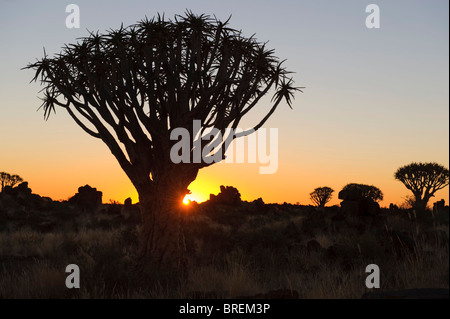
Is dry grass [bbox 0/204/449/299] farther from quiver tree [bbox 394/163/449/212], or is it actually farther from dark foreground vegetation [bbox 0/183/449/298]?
quiver tree [bbox 394/163/449/212]

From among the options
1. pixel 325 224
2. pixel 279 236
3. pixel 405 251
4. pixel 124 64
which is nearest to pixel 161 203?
pixel 124 64

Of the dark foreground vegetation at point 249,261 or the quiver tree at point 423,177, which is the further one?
the quiver tree at point 423,177

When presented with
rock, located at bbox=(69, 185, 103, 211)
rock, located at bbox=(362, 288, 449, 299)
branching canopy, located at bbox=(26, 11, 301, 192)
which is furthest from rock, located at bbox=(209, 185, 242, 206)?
rock, located at bbox=(362, 288, 449, 299)

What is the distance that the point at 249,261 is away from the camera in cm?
1101

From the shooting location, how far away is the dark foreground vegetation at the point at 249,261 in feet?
24.6

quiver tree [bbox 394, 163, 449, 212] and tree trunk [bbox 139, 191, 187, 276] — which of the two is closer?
tree trunk [bbox 139, 191, 187, 276]

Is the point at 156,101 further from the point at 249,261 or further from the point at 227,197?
the point at 227,197

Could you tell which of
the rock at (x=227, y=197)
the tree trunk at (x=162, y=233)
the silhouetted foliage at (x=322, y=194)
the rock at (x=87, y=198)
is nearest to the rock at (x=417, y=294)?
the tree trunk at (x=162, y=233)

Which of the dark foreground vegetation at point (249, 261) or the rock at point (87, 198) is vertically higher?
the rock at point (87, 198)

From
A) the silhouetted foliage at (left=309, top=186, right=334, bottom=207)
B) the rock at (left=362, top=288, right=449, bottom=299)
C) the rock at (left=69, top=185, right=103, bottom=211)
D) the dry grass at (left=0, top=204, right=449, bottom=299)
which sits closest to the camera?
the rock at (left=362, top=288, right=449, bottom=299)

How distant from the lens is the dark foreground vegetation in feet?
24.6

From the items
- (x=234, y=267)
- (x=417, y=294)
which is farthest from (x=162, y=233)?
(x=417, y=294)

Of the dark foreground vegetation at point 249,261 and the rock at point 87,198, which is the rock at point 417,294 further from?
the rock at point 87,198
